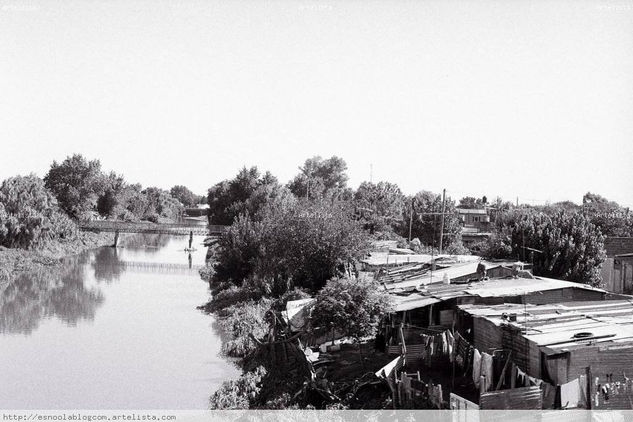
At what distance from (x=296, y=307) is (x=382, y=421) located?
7.30m

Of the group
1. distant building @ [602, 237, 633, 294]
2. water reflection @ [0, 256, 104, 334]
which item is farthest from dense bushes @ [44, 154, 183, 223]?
distant building @ [602, 237, 633, 294]

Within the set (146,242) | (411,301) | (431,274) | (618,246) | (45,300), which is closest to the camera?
(411,301)

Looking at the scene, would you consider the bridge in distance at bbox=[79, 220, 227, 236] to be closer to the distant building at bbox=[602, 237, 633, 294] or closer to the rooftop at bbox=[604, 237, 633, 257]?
the rooftop at bbox=[604, 237, 633, 257]

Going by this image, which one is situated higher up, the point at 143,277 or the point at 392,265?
the point at 392,265

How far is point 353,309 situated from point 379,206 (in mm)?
39229

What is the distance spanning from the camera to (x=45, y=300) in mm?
28922

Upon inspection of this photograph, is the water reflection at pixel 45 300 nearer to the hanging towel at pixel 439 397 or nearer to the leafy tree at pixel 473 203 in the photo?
the hanging towel at pixel 439 397

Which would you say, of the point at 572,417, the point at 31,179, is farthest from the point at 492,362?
the point at 31,179

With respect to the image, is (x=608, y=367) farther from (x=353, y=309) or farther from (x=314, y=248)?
(x=314, y=248)

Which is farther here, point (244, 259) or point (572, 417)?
point (244, 259)

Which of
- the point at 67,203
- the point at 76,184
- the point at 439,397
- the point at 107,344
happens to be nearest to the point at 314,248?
the point at 107,344

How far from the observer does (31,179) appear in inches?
1954

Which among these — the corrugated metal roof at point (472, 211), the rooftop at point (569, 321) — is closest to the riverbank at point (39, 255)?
the rooftop at point (569, 321)

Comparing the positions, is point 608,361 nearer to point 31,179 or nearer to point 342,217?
point 342,217
